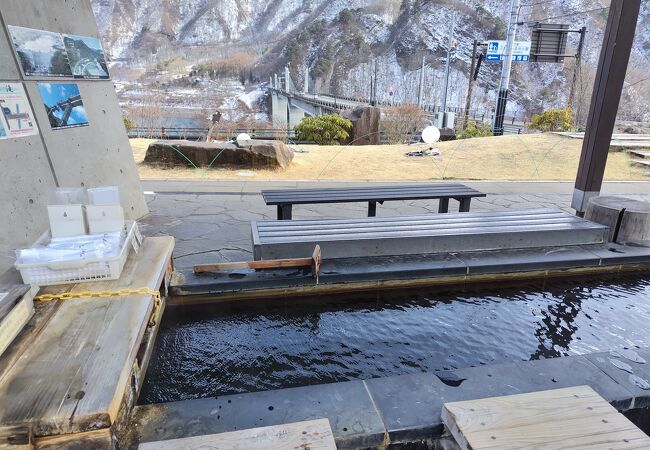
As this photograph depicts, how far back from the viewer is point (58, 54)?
4527mm

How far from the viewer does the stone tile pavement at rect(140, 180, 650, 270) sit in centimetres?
490

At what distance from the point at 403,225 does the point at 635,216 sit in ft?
8.61

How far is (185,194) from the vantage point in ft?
24.5

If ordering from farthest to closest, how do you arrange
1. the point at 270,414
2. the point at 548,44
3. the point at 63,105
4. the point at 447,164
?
the point at 548,44
the point at 447,164
the point at 63,105
the point at 270,414

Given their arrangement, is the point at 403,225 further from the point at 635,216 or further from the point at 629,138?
the point at 629,138

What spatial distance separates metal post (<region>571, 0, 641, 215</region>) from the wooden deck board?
18.2 ft

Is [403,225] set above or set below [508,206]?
above

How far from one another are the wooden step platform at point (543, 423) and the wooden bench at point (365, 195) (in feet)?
10.9

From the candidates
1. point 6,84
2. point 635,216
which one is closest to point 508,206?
A: point 635,216

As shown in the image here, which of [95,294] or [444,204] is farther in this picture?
[444,204]

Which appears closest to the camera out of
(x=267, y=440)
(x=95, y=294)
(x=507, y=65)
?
(x=267, y=440)

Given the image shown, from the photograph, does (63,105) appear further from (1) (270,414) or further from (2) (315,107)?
(2) (315,107)

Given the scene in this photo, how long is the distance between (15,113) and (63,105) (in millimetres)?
793

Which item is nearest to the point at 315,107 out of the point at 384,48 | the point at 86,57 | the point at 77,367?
the point at 384,48
